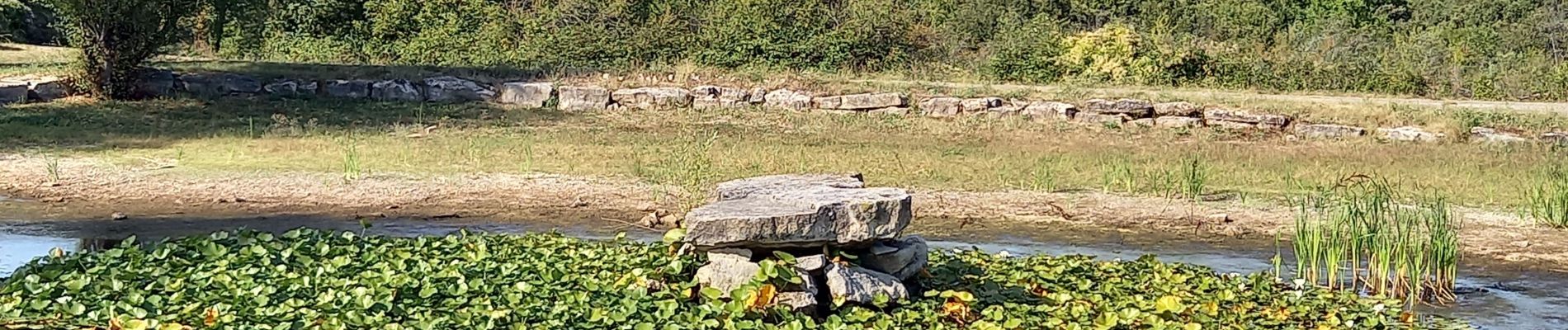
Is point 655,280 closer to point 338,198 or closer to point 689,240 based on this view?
point 689,240

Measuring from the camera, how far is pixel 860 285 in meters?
7.57

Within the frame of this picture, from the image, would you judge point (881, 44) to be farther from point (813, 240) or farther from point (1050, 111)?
point (813, 240)

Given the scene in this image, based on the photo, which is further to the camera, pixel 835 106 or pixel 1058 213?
pixel 835 106

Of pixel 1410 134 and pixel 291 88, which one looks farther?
pixel 291 88

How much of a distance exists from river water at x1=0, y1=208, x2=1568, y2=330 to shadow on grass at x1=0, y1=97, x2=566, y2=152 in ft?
15.8

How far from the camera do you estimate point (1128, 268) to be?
956cm

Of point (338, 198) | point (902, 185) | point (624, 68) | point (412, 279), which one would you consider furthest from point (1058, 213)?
point (624, 68)

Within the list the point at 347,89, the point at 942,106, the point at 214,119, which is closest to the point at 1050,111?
the point at 942,106

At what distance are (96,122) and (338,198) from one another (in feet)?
21.3

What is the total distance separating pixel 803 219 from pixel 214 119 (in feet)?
44.8

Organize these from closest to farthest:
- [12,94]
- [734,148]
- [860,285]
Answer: [860,285], [734,148], [12,94]

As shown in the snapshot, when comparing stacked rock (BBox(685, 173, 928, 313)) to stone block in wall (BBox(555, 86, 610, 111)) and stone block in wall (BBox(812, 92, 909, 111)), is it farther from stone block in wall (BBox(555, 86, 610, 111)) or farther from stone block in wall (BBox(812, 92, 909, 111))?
stone block in wall (BBox(555, 86, 610, 111))

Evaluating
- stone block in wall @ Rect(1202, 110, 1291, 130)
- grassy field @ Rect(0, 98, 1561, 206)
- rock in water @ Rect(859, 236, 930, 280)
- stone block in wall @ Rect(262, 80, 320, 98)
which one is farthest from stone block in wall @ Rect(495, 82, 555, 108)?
rock in water @ Rect(859, 236, 930, 280)

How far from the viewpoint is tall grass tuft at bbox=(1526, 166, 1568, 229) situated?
1184 centimetres
